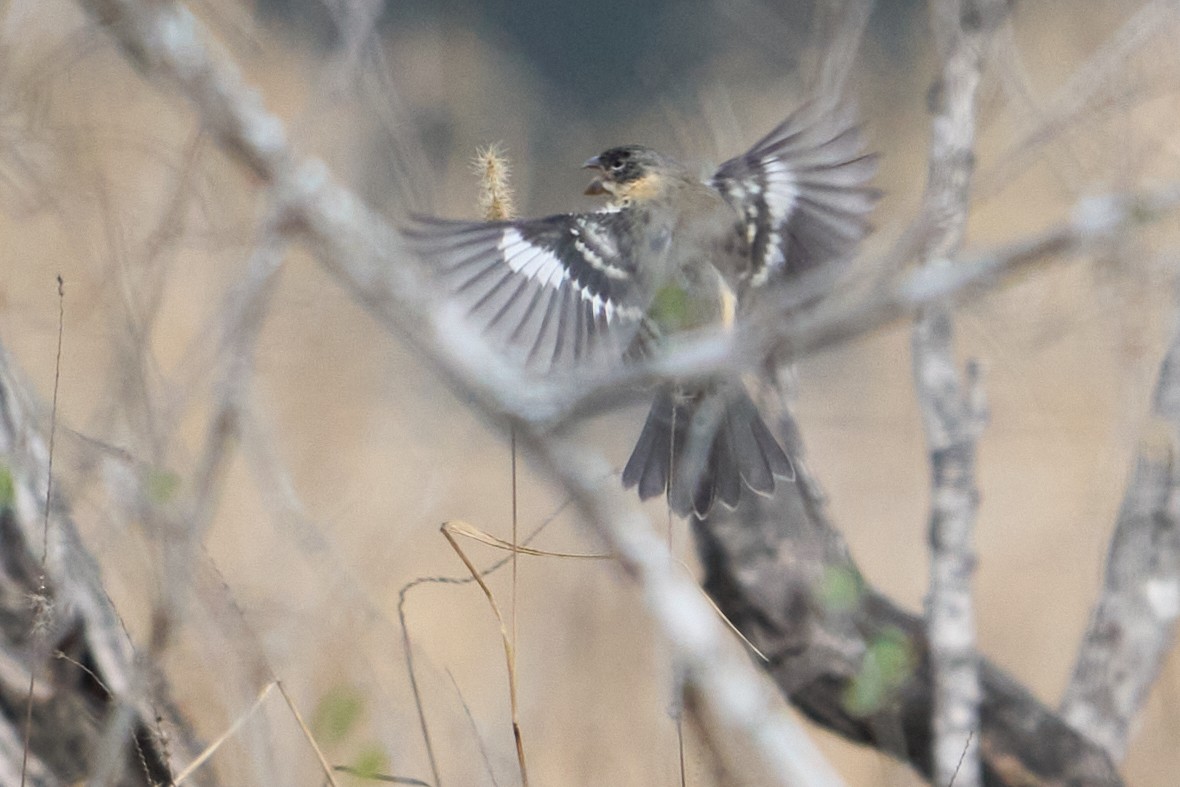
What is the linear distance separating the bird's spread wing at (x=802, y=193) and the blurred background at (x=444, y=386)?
0.17 meters

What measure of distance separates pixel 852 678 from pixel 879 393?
12.3ft

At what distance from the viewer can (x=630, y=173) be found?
10.0 feet

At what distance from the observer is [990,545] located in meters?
5.78

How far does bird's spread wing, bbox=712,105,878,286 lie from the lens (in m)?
2.90

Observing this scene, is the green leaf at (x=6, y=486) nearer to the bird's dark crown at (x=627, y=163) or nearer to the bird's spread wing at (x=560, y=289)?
the bird's spread wing at (x=560, y=289)

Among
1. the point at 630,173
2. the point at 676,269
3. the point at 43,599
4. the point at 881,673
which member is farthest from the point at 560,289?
the point at 43,599

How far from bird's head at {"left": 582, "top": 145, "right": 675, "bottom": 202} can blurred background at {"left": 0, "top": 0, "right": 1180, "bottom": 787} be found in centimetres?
14

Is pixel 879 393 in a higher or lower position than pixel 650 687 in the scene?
higher

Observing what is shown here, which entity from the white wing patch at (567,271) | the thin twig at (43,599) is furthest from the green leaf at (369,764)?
the white wing patch at (567,271)

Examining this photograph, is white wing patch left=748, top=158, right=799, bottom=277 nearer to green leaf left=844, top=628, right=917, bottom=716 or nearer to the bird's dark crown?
the bird's dark crown

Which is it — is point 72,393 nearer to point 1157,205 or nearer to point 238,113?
point 238,113

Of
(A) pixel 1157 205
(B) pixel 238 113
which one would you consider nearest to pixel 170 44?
(B) pixel 238 113

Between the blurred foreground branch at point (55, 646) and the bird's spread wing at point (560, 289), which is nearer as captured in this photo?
the blurred foreground branch at point (55, 646)

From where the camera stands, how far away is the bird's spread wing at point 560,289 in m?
2.73
